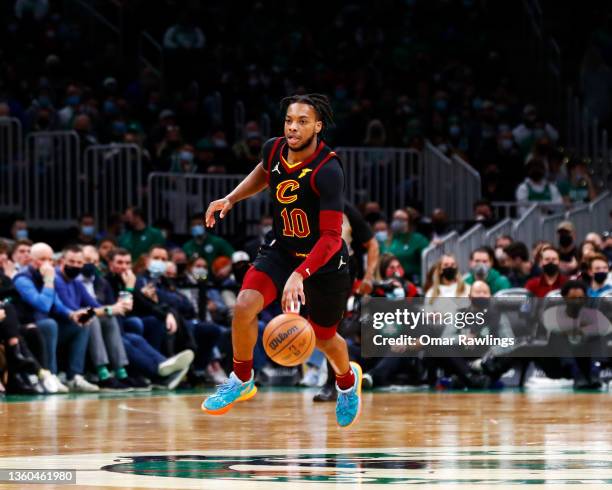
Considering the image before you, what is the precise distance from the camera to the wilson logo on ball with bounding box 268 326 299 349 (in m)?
10.4

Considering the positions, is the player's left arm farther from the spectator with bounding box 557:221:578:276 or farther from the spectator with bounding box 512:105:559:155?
the spectator with bounding box 512:105:559:155

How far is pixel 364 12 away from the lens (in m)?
29.8

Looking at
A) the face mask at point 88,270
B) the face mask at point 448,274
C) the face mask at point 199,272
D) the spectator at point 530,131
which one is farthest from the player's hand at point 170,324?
the spectator at point 530,131

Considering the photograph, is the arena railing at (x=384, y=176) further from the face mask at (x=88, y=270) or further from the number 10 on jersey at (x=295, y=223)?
the number 10 on jersey at (x=295, y=223)

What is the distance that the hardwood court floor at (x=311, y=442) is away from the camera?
8758 millimetres

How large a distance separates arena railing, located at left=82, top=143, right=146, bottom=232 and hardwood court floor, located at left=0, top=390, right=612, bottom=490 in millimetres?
6160

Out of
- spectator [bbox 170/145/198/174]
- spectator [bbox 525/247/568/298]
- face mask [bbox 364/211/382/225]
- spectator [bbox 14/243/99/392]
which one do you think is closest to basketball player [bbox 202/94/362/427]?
spectator [bbox 14/243/99/392]

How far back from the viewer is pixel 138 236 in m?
21.0

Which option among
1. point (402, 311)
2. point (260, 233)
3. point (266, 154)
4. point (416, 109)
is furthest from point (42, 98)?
point (266, 154)

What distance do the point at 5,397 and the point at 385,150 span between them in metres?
9.24

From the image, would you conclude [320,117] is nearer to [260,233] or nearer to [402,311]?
[402,311]

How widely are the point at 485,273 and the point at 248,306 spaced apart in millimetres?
9482

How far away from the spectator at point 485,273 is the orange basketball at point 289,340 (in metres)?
9.28

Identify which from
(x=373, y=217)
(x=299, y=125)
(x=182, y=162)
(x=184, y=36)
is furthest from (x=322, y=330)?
(x=184, y=36)
